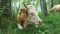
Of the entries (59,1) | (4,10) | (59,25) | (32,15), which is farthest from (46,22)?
(59,1)

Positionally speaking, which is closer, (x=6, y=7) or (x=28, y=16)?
(x=28, y=16)

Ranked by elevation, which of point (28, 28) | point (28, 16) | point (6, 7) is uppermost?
point (6, 7)

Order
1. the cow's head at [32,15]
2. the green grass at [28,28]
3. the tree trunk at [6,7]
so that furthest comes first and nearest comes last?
1. the tree trunk at [6,7]
2. the cow's head at [32,15]
3. the green grass at [28,28]

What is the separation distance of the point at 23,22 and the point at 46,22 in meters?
1.01

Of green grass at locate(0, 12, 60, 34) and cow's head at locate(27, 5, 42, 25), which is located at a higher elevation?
cow's head at locate(27, 5, 42, 25)

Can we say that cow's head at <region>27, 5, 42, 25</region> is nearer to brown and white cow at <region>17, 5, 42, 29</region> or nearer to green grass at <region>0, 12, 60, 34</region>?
brown and white cow at <region>17, 5, 42, 29</region>

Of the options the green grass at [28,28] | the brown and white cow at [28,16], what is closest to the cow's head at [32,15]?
the brown and white cow at [28,16]

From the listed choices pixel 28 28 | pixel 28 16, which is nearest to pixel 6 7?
pixel 28 16

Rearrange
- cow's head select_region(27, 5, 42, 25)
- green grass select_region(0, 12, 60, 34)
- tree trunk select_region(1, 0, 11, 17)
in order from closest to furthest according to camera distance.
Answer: green grass select_region(0, 12, 60, 34)
cow's head select_region(27, 5, 42, 25)
tree trunk select_region(1, 0, 11, 17)

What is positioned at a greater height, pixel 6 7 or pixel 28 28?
pixel 6 7

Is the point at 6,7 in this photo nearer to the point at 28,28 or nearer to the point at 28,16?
the point at 28,16

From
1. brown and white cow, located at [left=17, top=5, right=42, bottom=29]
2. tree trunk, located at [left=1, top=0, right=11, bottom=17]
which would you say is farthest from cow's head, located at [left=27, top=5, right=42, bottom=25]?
tree trunk, located at [left=1, top=0, right=11, bottom=17]

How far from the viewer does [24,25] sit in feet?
18.9

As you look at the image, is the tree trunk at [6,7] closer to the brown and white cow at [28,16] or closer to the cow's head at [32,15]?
the brown and white cow at [28,16]
